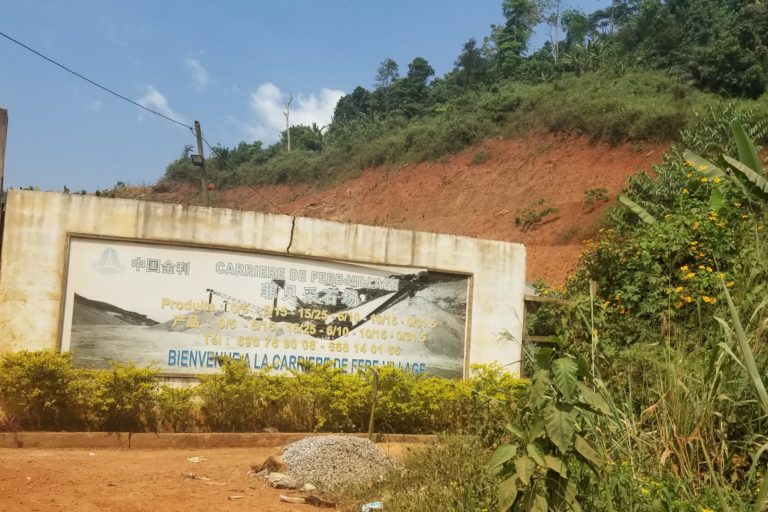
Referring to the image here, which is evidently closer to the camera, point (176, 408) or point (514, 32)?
point (176, 408)

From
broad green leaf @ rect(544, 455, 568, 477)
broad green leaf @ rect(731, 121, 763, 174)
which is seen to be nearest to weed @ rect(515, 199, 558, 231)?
broad green leaf @ rect(731, 121, 763, 174)

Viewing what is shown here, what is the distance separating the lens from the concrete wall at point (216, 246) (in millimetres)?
7613

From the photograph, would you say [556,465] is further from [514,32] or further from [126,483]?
[514,32]

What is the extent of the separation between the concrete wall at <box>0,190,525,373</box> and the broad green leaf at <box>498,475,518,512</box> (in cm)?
491

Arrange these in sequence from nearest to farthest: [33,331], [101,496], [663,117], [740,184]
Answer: [740,184], [101,496], [33,331], [663,117]

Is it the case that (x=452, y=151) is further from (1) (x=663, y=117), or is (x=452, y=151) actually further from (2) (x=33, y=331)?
(2) (x=33, y=331)

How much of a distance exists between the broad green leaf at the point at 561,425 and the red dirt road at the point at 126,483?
2.55m

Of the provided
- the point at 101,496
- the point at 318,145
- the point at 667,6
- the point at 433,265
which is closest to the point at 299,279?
the point at 433,265

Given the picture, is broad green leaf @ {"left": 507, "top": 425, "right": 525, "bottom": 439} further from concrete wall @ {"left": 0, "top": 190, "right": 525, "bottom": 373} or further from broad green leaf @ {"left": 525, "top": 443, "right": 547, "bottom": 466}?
concrete wall @ {"left": 0, "top": 190, "right": 525, "bottom": 373}

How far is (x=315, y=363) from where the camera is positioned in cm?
857

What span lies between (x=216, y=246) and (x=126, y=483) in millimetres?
3357

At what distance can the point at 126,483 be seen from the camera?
18.2 feet

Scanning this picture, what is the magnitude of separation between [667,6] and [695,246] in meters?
34.8

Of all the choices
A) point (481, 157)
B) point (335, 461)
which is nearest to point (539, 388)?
point (335, 461)
